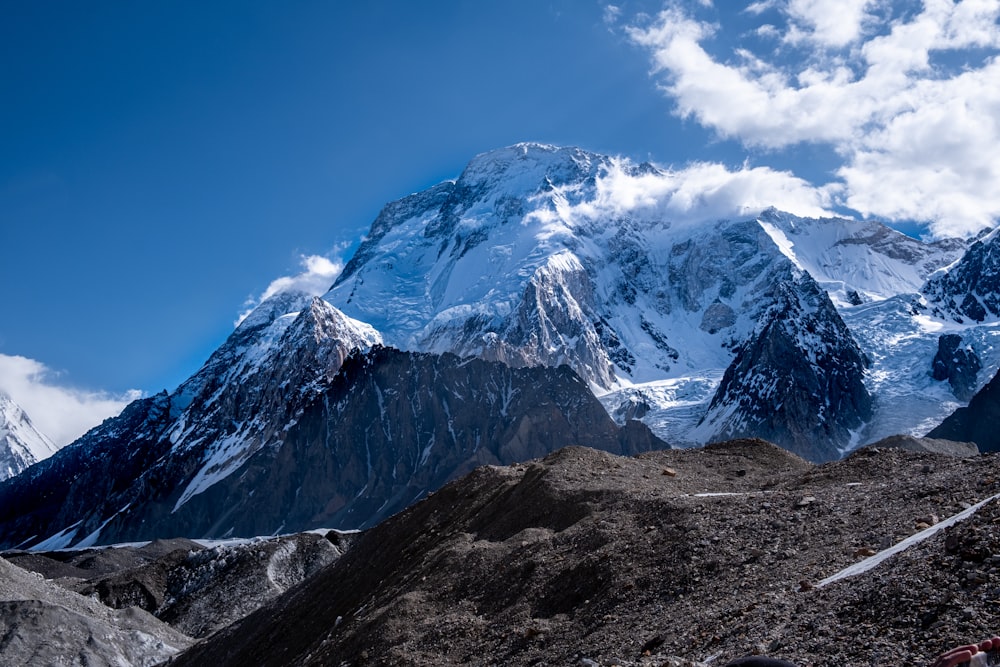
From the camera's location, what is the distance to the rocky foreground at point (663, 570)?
17.7 meters

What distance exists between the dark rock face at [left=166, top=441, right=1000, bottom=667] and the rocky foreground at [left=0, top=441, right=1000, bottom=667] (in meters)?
0.06

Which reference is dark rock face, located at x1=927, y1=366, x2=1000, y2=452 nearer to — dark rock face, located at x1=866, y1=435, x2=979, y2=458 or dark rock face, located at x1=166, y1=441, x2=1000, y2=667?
dark rock face, located at x1=866, y1=435, x2=979, y2=458

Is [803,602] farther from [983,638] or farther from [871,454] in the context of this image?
[871,454]

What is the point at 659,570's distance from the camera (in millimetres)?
25453

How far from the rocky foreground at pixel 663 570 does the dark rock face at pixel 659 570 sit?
6cm

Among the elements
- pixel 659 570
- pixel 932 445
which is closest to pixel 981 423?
pixel 932 445

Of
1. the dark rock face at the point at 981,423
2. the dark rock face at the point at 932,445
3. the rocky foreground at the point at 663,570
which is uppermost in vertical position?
the rocky foreground at the point at 663,570

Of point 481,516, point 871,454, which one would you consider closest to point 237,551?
point 481,516

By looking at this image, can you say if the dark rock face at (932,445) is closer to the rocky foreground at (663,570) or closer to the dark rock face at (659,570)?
the dark rock face at (659,570)

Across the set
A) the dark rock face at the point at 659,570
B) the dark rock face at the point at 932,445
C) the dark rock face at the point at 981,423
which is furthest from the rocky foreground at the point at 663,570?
the dark rock face at the point at 981,423

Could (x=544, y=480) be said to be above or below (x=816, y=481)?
above

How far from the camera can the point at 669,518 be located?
2900 cm

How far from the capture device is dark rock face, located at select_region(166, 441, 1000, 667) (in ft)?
58.2

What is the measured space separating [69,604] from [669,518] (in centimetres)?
5253
